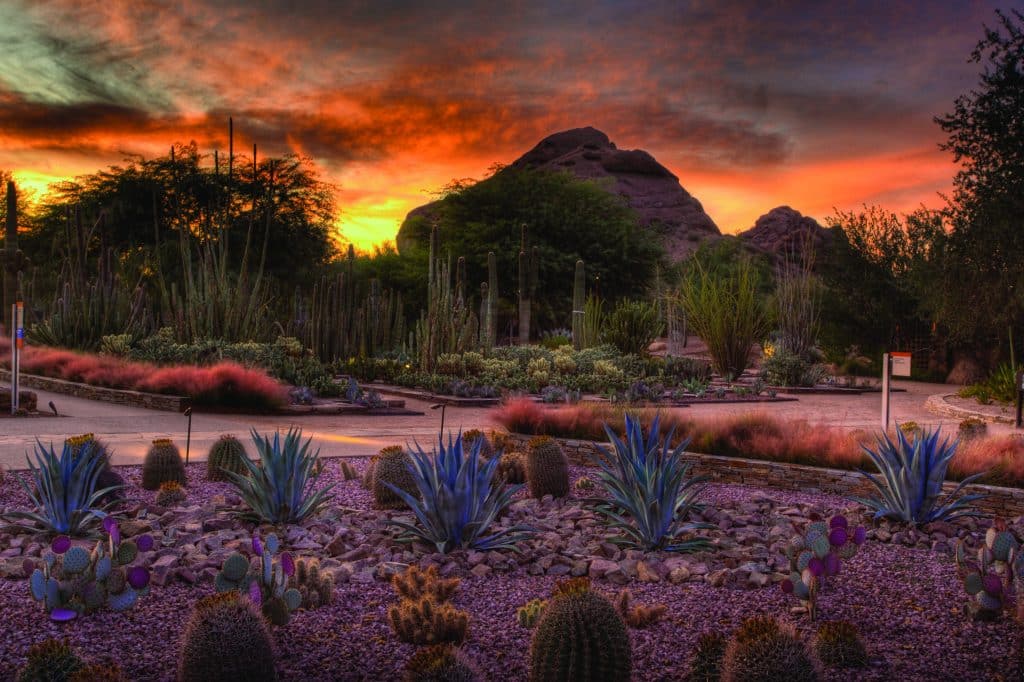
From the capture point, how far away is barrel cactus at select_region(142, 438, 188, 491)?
296 inches

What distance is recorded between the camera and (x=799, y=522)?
6605 mm

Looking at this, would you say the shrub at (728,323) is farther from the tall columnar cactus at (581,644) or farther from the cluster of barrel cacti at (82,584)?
the tall columnar cactus at (581,644)

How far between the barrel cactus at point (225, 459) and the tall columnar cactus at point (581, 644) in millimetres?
4722

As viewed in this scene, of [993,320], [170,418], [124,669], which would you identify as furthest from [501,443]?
[993,320]

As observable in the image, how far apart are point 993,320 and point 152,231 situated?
32.7 m

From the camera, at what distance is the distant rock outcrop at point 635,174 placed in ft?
282

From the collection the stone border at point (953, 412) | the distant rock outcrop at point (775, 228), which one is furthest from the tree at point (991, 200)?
the distant rock outcrop at point (775, 228)

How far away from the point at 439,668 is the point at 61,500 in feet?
12.0

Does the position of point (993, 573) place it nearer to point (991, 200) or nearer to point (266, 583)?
point (266, 583)

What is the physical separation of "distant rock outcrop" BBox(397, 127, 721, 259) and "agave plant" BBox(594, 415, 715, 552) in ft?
254

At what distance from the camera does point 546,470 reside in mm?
7418

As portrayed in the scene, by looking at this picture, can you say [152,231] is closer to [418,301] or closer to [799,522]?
[418,301]

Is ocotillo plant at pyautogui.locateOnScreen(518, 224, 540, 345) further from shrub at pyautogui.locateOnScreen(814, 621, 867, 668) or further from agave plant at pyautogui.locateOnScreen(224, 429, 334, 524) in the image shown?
shrub at pyautogui.locateOnScreen(814, 621, 867, 668)

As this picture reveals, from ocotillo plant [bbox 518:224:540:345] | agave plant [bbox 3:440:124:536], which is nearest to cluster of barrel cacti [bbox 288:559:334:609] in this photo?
agave plant [bbox 3:440:124:536]
